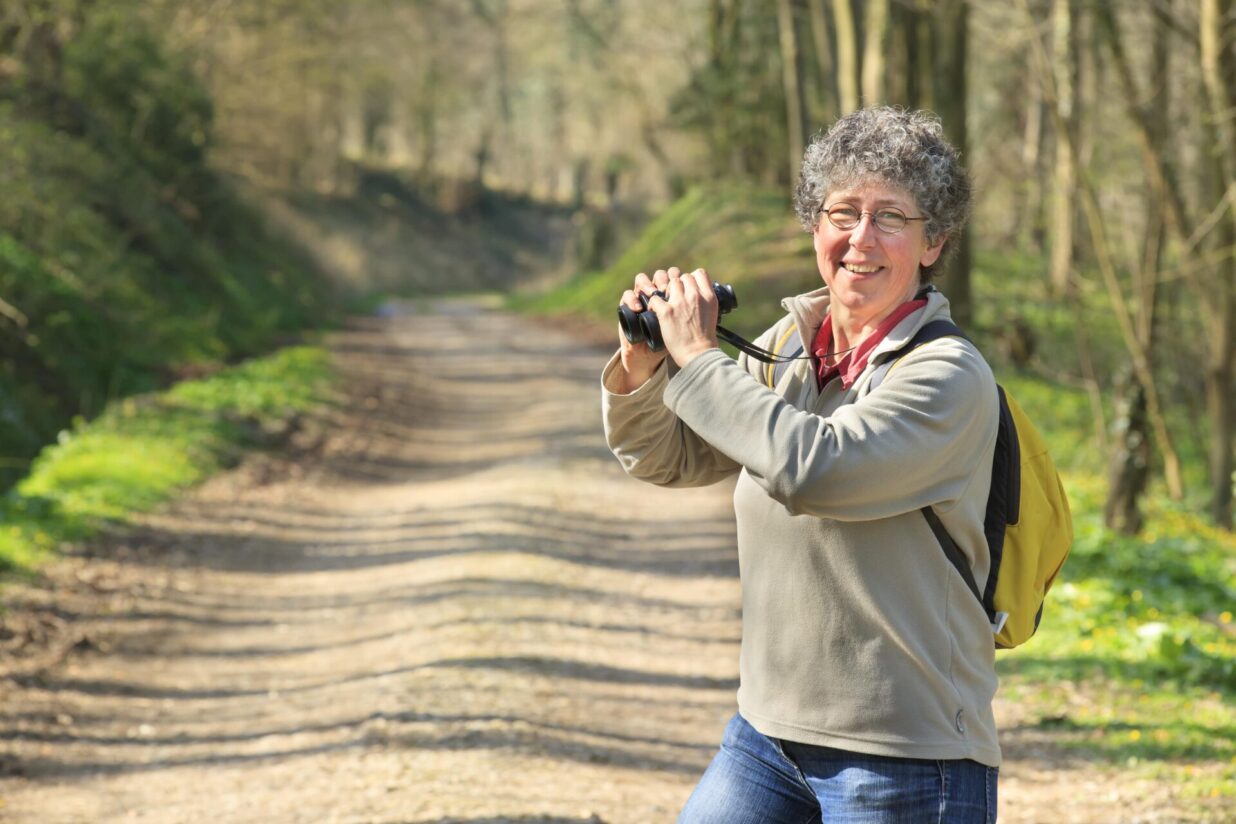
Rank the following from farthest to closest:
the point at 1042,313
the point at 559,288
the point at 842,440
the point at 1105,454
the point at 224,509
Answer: the point at 559,288 < the point at 1042,313 < the point at 1105,454 < the point at 224,509 < the point at 842,440

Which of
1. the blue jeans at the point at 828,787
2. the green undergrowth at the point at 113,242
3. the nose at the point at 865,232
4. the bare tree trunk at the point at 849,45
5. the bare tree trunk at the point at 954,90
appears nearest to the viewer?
the blue jeans at the point at 828,787

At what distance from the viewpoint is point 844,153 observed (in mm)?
2674

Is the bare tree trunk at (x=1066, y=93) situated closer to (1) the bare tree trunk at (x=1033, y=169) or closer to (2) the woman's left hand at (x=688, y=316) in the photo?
(1) the bare tree trunk at (x=1033, y=169)

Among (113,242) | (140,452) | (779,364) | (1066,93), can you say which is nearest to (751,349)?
(779,364)

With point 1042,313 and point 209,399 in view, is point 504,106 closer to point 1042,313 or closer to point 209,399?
point 1042,313

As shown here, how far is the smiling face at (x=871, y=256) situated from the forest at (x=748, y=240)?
650 millimetres

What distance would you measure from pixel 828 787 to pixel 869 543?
0.47m

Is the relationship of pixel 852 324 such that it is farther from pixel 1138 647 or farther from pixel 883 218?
pixel 1138 647

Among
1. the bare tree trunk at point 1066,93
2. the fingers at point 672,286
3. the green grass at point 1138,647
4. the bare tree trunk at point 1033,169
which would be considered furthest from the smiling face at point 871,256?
the bare tree trunk at point 1033,169

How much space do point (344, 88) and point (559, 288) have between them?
8.64 m

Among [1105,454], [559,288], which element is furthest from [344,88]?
[1105,454]

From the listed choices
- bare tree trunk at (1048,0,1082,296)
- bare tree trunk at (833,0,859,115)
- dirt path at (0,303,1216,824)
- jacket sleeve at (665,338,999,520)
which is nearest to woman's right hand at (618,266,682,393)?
jacket sleeve at (665,338,999,520)

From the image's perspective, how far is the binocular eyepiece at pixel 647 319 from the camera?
8.78 ft

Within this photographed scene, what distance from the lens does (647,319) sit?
267 cm
